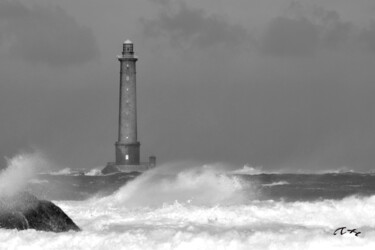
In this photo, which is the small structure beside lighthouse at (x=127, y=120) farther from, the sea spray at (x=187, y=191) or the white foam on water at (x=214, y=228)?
the white foam on water at (x=214, y=228)

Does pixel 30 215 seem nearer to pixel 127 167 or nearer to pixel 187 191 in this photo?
pixel 187 191

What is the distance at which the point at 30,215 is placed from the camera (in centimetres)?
2622

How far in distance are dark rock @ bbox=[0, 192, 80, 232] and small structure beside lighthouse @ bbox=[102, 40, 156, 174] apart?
180ft

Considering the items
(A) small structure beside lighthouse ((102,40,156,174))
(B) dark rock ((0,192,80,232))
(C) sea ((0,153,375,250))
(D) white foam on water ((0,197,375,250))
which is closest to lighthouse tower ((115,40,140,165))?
(A) small structure beside lighthouse ((102,40,156,174))

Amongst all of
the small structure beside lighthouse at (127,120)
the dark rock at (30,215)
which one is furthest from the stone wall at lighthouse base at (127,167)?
the dark rock at (30,215)

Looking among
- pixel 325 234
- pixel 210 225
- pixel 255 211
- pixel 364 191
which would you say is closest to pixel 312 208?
pixel 255 211

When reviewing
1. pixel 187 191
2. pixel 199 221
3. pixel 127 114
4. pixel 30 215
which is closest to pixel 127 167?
pixel 127 114

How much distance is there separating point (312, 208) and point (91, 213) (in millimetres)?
6482

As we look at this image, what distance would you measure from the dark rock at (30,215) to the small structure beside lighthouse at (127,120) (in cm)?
5477

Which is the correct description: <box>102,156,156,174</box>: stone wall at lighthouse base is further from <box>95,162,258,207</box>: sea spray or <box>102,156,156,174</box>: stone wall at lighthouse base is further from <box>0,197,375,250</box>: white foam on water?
<box>0,197,375,250</box>: white foam on water

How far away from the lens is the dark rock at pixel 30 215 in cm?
2588

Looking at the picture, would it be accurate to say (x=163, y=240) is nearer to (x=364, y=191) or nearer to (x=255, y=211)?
(x=255, y=211)

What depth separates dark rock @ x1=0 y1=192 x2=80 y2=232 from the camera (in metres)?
25.9

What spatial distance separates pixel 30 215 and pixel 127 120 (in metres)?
55.6
